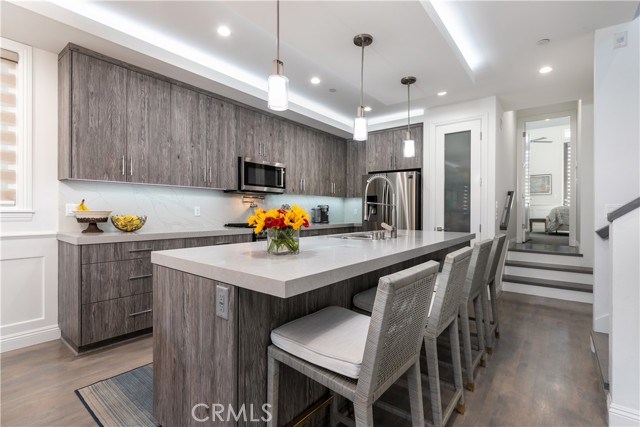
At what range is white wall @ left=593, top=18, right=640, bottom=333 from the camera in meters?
2.42

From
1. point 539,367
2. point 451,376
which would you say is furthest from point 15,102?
point 539,367

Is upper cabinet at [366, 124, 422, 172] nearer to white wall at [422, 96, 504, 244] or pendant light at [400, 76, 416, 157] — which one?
white wall at [422, 96, 504, 244]

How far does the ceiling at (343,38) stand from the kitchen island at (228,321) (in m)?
1.76

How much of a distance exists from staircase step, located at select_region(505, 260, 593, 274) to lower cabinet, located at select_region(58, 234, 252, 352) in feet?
15.1

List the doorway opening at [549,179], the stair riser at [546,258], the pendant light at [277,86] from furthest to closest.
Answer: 1. the doorway opening at [549,179]
2. the stair riser at [546,258]
3. the pendant light at [277,86]

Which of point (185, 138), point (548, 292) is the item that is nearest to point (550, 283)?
point (548, 292)

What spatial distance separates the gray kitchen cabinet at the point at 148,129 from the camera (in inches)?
114

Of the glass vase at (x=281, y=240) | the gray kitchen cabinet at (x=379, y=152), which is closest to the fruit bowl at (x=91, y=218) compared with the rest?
the glass vase at (x=281, y=240)

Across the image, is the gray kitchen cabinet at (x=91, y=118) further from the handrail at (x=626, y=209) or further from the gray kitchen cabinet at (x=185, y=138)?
the handrail at (x=626, y=209)

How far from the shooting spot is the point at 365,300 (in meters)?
1.81

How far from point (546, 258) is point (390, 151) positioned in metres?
2.83

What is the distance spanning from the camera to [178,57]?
2939mm

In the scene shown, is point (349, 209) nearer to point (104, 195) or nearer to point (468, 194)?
point (468, 194)

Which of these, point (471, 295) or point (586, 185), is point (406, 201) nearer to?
point (586, 185)
